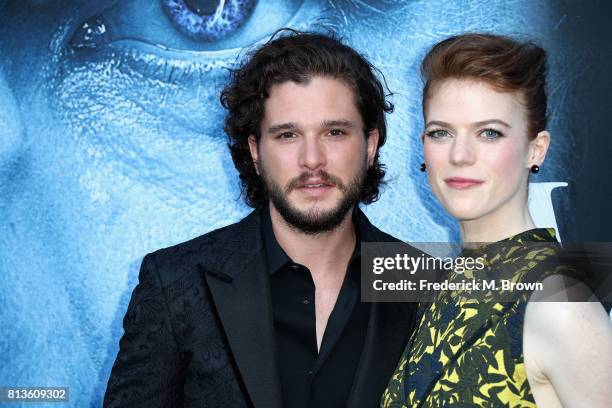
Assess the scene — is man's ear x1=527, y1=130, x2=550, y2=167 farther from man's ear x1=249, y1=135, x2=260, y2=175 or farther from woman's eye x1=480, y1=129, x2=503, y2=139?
man's ear x1=249, y1=135, x2=260, y2=175

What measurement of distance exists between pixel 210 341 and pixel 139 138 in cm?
136

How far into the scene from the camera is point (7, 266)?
131 inches

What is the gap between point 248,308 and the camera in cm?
236

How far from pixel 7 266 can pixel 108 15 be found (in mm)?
1227

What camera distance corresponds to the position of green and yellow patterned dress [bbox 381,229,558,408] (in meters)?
1.79

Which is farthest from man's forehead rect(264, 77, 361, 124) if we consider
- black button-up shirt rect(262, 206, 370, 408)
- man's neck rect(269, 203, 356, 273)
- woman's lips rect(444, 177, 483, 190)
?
woman's lips rect(444, 177, 483, 190)

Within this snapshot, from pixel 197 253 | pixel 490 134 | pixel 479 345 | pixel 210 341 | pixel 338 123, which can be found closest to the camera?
pixel 479 345

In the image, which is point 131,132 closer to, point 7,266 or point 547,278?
point 7,266

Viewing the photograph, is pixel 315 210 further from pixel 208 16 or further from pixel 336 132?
pixel 208 16

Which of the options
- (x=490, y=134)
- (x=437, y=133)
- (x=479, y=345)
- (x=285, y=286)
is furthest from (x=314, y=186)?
(x=479, y=345)

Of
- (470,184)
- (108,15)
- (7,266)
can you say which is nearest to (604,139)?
(470,184)

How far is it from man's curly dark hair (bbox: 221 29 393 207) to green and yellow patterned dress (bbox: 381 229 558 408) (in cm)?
95

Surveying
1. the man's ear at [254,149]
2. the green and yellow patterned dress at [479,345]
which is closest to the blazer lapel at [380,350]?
the green and yellow patterned dress at [479,345]

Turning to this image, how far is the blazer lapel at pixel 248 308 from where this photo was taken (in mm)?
2244
